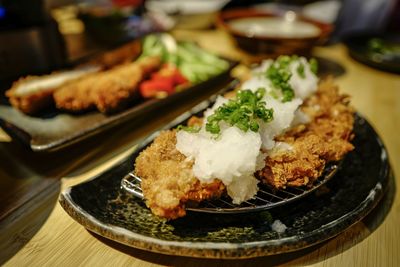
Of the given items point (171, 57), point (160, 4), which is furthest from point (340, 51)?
point (160, 4)

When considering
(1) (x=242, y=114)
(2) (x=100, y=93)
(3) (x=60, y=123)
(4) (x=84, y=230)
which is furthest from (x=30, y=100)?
(1) (x=242, y=114)

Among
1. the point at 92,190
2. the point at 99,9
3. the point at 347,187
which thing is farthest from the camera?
the point at 99,9

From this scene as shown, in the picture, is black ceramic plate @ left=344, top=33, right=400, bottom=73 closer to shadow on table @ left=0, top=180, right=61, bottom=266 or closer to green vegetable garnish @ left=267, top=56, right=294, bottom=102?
green vegetable garnish @ left=267, top=56, right=294, bottom=102

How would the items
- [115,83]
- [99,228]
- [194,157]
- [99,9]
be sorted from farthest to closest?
[99,9] < [115,83] < [194,157] < [99,228]

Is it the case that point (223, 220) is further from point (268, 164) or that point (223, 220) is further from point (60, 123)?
point (60, 123)

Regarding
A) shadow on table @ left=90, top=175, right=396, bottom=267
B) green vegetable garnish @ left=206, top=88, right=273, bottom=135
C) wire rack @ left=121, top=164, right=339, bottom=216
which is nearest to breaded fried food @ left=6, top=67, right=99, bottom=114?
wire rack @ left=121, top=164, right=339, bottom=216

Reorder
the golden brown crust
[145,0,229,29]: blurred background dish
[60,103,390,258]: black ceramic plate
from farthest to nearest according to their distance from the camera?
[145,0,229,29]: blurred background dish
the golden brown crust
[60,103,390,258]: black ceramic plate

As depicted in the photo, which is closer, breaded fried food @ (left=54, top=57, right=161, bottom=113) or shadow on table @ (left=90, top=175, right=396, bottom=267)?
shadow on table @ (left=90, top=175, right=396, bottom=267)

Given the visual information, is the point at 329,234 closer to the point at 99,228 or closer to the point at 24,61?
the point at 99,228
